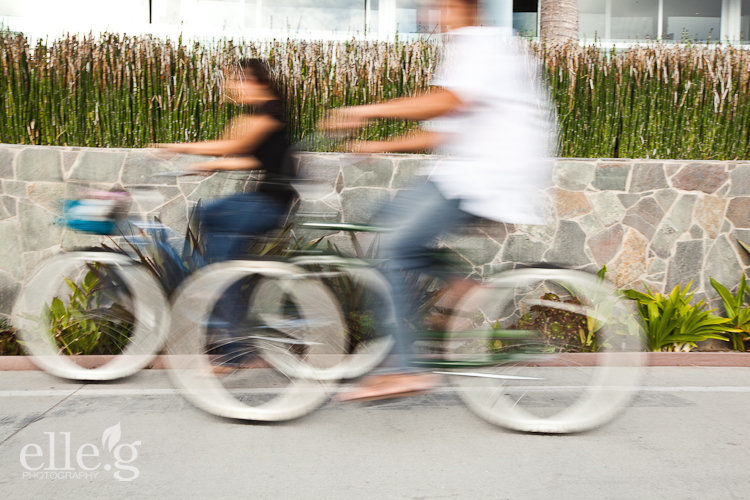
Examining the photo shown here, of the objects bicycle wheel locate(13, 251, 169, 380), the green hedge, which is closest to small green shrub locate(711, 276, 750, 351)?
the green hedge

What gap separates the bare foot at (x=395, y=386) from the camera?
347 centimetres

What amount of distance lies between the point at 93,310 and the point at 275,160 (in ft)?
5.38

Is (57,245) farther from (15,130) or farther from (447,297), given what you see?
(447,297)

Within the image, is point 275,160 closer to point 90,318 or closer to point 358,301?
point 358,301

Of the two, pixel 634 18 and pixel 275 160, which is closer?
pixel 275 160

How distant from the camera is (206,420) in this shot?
3922 millimetres

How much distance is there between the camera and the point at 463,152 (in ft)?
11.2

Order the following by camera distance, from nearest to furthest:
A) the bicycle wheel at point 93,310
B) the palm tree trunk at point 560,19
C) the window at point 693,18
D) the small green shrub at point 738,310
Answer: the bicycle wheel at point 93,310 < the small green shrub at point 738,310 < the palm tree trunk at point 560,19 < the window at point 693,18

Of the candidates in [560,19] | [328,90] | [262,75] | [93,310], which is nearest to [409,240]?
[262,75]

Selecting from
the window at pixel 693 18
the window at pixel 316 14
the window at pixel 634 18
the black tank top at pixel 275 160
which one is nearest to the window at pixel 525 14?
the window at pixel 634 18

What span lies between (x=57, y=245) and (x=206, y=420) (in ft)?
11.7

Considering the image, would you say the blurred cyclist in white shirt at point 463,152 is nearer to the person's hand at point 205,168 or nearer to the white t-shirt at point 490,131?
the white t-shirt at point 490,131

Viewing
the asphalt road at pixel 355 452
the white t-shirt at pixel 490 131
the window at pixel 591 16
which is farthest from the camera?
the window at pixel 591 16

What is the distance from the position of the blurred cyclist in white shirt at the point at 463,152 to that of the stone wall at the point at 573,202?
321 centimetres
